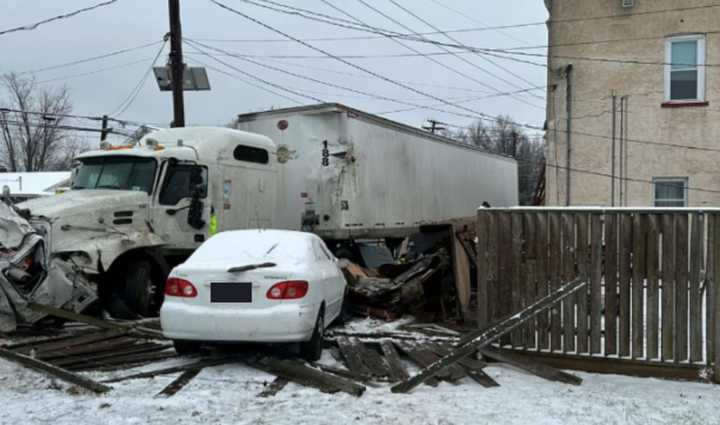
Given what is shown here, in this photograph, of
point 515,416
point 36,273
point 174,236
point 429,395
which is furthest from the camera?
point 174,236

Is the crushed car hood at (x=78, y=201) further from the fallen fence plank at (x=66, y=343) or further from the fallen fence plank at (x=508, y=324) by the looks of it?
the fallen fence plank at (x=508, y=324)

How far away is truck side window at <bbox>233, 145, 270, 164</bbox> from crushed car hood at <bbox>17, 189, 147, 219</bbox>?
2.12 metres

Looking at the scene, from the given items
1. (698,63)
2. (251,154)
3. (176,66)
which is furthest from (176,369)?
(698,63)

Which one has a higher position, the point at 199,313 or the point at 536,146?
the point at 536,146

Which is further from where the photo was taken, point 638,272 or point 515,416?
point 638,272

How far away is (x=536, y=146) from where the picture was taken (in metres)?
86.2

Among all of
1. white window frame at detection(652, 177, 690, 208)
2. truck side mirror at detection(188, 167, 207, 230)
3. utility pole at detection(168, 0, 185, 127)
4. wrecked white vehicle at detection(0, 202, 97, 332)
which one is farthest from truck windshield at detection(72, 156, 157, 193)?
white window frame at detection(652, 177, 690, 208)

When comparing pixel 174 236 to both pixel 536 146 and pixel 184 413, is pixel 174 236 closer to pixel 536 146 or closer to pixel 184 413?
pixel 184 413

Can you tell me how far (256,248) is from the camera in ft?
26.4

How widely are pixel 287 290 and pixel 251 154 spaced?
254 inches

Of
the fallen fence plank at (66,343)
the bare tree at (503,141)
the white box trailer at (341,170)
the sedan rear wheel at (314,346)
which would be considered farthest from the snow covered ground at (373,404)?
the bare tree at (503,141)

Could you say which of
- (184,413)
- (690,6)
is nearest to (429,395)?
(184,413)

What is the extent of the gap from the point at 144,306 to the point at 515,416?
7334 millimetres

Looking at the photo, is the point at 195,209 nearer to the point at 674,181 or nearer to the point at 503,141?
the point at 674,181
